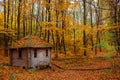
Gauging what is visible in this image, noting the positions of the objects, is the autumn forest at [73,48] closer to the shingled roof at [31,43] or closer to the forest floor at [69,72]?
the forest floor at [69,72]

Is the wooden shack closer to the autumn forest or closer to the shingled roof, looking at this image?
the shingled roof

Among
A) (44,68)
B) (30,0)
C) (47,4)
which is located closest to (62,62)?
(44,68)

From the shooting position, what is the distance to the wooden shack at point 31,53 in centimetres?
3092

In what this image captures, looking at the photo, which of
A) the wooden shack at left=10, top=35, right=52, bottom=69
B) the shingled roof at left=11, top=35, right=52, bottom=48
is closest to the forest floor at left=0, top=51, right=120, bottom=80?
the wooden shack at left=10, top=35, right=52, bottom=69

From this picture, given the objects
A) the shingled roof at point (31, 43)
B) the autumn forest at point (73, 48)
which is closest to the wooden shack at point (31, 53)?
the shingled roof at point (31, 43)

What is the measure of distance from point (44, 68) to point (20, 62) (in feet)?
10.5

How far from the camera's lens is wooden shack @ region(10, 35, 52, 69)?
3092 cm

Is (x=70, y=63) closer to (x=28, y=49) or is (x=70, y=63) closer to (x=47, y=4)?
(x=28, y=49)

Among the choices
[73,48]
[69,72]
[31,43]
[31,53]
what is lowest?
[69,72]

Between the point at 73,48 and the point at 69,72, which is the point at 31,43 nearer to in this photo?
the point at 69,72

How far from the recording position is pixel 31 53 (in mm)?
31125

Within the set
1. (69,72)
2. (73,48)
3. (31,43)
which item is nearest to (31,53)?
(31,43)

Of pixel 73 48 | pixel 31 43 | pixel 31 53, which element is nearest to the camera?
pixel 31 53

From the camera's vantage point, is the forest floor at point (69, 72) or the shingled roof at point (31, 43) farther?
the shingled roof at point (31, 43)
